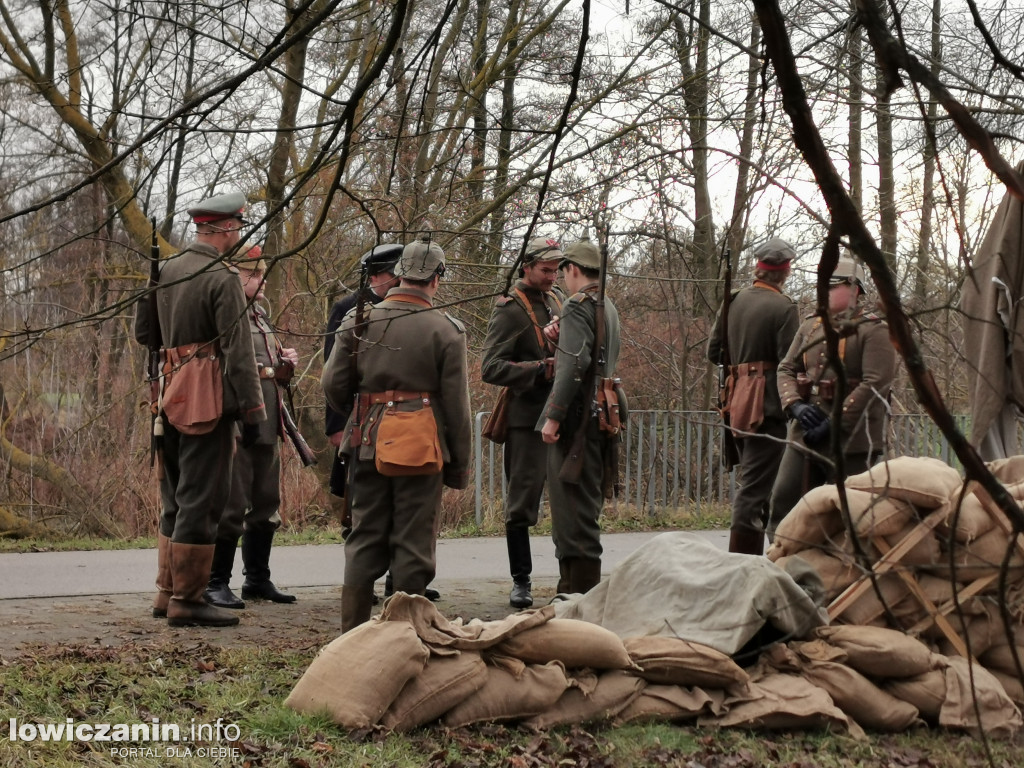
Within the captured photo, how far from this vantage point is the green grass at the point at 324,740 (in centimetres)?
419

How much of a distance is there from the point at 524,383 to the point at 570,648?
8.96 feet

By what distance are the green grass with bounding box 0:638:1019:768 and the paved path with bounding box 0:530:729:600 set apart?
2762 millimetres

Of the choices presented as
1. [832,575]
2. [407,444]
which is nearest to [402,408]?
[407,444]

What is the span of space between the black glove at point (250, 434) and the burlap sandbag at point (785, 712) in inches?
135

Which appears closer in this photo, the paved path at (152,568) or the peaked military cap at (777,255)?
the peaked military cap at (777,255)

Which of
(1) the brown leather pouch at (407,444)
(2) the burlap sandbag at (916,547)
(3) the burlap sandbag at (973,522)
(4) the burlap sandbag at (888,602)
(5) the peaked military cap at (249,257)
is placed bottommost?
(4) the burlap sandbag at (888,602)

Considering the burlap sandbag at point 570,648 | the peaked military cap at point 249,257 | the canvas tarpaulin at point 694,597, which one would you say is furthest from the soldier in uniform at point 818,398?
the peaked military cap at point 249,257

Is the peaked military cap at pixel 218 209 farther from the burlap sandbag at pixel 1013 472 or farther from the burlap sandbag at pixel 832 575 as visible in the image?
the burlap sandbag at pixel 1013 472

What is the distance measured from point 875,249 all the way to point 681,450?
12879 mm

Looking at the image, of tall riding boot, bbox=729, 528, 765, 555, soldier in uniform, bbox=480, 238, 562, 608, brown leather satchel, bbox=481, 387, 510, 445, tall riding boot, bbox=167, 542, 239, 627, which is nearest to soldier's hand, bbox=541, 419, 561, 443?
soldier in uniform, bbox=480, 238, 562, 608

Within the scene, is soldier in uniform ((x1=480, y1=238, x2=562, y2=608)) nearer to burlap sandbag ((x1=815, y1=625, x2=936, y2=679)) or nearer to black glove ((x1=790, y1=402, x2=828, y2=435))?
black glove ((x1=790, y1=402, x2=828, y2=435))

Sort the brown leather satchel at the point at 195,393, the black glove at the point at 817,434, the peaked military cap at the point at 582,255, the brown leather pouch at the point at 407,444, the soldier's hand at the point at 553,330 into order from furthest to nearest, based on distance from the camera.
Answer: the soldier's hand at the point at 553,330
the peaked military cap at the point at 582,255
the black glove at the point at 817,434
the brown leather satchel at the point at 195,393
the brown leather pouch at the point at 407,444

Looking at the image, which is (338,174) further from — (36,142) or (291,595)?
(36,142)

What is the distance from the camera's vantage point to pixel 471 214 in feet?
43.8
